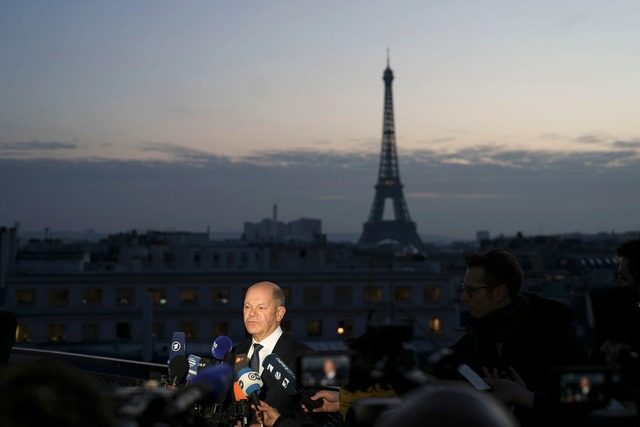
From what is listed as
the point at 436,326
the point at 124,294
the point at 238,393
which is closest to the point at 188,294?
the point at 124,294

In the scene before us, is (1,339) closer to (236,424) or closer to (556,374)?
(236,424)

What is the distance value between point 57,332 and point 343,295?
19.0m

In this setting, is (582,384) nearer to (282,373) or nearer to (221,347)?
(282,373)

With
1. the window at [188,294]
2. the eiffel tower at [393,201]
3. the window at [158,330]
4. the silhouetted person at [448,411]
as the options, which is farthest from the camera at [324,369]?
the eiffel tower at [393,201]

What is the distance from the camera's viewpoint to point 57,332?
2072 inches

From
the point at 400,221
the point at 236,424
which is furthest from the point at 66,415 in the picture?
the point at 400,221

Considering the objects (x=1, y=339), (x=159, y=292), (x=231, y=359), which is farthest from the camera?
(x=159, y=292)

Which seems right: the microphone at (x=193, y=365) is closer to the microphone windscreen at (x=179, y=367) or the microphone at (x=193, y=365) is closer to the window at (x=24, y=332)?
the microphone windscreen at (x=179, y=367)

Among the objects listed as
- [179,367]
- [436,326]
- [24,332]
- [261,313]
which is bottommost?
[436,326]

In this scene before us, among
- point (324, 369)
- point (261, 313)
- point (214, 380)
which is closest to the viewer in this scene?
point (214, 380)

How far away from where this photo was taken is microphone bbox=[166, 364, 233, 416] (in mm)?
2000

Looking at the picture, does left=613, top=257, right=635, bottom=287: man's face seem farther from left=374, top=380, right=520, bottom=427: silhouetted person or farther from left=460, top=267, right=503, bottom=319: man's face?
left=374, top=380, right=520, bottom=427: silhouetted person

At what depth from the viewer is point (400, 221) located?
115 m

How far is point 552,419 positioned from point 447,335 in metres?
56.0
